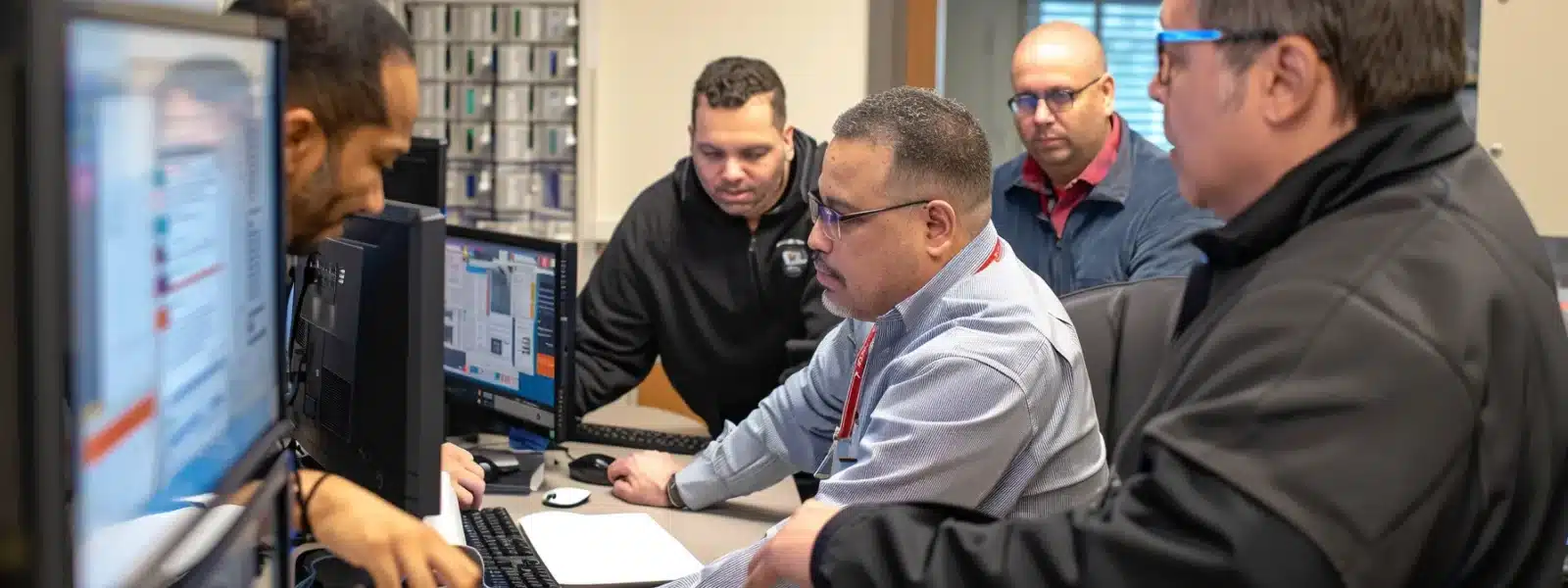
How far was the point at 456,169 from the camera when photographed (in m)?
4.20

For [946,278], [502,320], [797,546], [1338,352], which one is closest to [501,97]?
[502,320]

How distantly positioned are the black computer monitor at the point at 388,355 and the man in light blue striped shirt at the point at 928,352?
0.36 meters

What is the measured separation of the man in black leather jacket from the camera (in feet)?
3.29

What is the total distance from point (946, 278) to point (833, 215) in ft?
0.60

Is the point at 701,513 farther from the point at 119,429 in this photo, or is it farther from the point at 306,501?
the point at 119,429

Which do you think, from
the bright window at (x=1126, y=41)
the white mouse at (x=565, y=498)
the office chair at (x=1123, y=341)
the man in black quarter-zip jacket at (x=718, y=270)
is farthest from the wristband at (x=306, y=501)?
the bright window at (x=1126, y=41)

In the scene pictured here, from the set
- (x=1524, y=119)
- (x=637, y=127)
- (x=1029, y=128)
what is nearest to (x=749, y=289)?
(x=1029, y=128)

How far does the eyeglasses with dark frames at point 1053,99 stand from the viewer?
119 inches

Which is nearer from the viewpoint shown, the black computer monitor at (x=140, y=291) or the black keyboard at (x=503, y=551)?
the black computer monitor at (x=140, y=291)

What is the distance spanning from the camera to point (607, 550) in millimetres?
1997

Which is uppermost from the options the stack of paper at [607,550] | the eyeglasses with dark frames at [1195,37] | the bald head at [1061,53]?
the bald head at [1061,53]

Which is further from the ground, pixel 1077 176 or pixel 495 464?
pixel 1077 176

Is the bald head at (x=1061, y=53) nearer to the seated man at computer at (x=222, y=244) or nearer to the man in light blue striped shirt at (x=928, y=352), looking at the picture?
the man in light blue striped shirt at (x=928, y=352)

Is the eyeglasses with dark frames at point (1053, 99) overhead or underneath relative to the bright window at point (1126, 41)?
underneath
